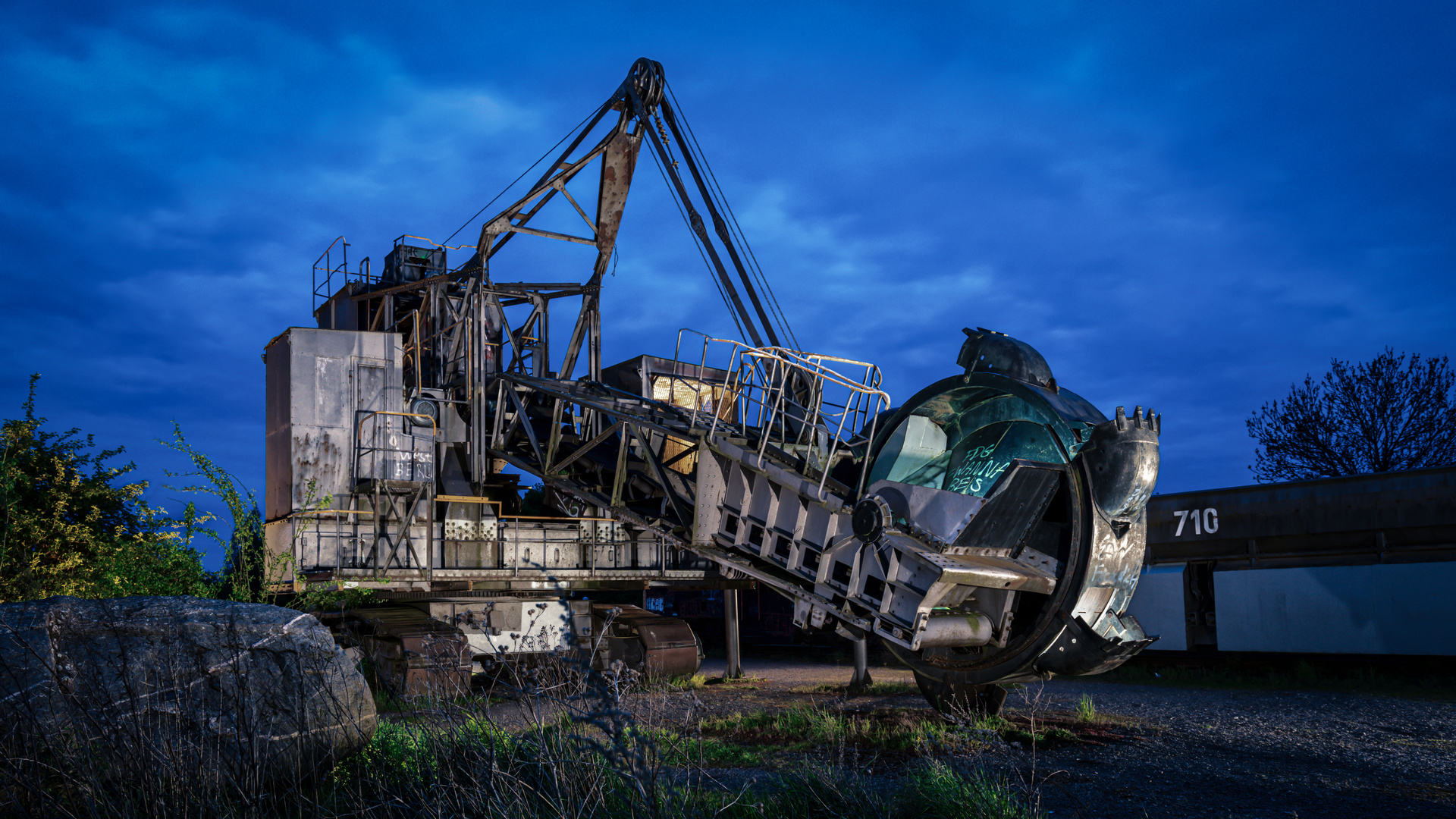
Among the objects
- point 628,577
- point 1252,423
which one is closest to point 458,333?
point 628,577

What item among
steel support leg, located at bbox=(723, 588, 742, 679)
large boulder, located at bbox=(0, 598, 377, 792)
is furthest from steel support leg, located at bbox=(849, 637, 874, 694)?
large boulder, located at bbox=(0, 598, 377, 792)

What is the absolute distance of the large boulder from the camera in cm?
456

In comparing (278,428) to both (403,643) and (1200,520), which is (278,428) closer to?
(403,643)

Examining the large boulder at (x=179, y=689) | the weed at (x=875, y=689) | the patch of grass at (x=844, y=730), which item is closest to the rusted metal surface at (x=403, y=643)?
the patch of grass at (x=844, y=730)

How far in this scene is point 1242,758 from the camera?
7449 mm

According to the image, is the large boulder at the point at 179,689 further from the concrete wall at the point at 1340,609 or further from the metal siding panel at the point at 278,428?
the concrete wall at the point at 1340,609

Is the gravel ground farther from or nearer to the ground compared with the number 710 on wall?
nearer to the ground

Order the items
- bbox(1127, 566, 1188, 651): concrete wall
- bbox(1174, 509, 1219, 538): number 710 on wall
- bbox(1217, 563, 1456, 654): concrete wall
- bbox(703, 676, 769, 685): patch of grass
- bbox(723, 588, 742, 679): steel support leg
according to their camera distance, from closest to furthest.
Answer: bbox(1217, 563, 1456, 654): concrete wall, bbox(1174, 509, 1219, 538): number 710 on wall, bbox(1127, 566, 1188, 651): concrete wall, bbox(703, 676, 769, 685): patch of grass, bbox(723, 588, 742, 679): steel support leg

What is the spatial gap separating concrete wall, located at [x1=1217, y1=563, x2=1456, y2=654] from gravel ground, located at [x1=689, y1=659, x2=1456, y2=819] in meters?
1.55

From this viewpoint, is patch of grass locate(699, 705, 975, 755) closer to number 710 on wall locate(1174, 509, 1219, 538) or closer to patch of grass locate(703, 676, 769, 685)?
patch of grass locate(703, 676, 769, 685)

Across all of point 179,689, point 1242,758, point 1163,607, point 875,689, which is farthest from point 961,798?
point 1163,607

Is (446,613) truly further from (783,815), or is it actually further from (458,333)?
(783,815)

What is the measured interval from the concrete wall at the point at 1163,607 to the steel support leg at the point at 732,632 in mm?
6460

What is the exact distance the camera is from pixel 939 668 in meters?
8.90
